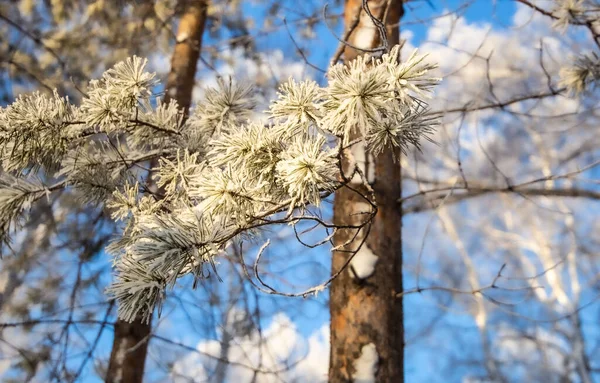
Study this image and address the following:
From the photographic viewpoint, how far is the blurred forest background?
2.47 metres

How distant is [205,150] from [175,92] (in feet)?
5.79

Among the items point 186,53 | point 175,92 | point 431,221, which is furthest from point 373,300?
point 186,53

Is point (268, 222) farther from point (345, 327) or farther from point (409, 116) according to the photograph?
point (345, 327)

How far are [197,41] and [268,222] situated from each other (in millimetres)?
2549

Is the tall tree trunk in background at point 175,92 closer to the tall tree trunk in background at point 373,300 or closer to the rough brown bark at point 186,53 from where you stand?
the rough brown bark at point 186,53

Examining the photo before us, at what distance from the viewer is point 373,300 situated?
1757 mm

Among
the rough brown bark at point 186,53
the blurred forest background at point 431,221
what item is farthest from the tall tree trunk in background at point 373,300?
the rough brown bark at point 186,53

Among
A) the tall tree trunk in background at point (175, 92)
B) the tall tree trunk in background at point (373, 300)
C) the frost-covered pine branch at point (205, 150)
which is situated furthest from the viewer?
the tall tree trunk in background at point (175, 92)

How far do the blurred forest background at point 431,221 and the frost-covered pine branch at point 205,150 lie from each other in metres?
0.11

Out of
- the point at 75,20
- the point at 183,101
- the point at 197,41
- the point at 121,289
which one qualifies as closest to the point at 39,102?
the point at 121,289

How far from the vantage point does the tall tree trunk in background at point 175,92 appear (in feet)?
8.32

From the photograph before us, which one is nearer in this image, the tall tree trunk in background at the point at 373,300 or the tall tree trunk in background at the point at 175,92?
the tall tree trunk in background at the point at 373,300

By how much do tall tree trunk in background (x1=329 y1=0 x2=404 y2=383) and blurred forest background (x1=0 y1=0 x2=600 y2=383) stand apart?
0.12 m

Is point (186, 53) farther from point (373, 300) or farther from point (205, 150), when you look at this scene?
point (373, 300)
